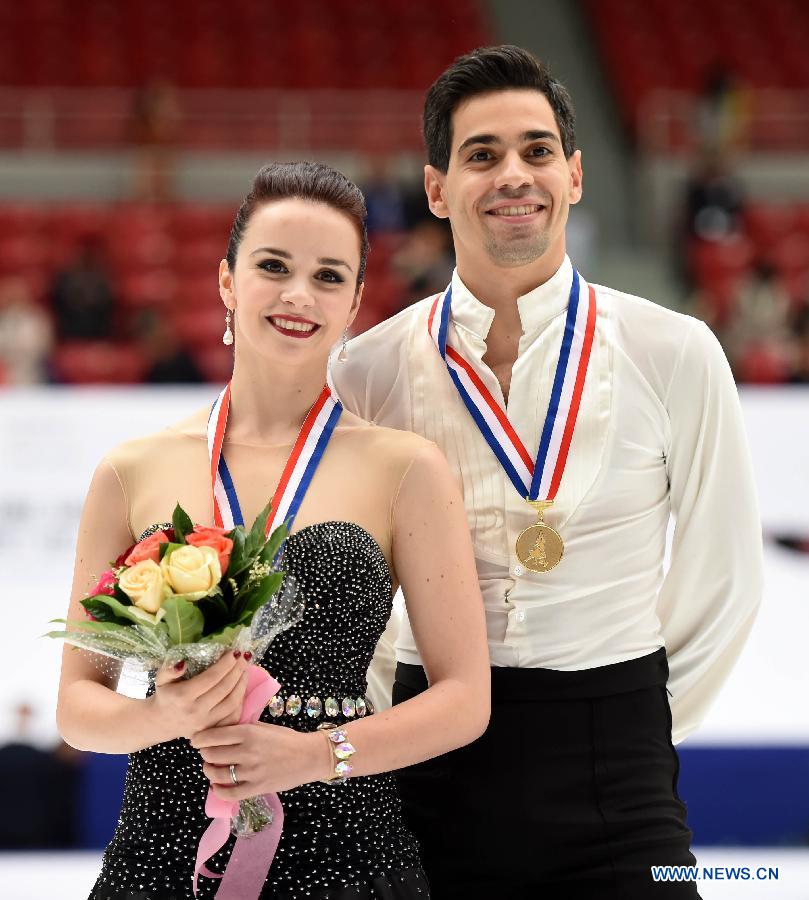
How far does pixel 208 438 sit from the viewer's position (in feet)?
7.86

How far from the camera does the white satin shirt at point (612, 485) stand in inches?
102

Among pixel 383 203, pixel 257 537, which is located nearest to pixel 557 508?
pixel 257 537

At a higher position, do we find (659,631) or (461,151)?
(461,151)

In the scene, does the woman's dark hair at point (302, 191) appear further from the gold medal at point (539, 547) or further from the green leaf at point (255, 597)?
the green leaf at point (255, 597)

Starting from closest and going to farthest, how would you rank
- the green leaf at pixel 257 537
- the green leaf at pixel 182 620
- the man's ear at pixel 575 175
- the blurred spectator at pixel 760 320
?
the green leaf at pixel 182 620
the green leaf at pixel 257 537
the man's ear at pixel 575 175
the blurred spectator at pixel 760 320

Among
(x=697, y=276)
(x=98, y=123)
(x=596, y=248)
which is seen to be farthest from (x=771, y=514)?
(x=98, y=123)

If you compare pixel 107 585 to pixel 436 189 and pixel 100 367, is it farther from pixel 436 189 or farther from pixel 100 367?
pixel 100 367

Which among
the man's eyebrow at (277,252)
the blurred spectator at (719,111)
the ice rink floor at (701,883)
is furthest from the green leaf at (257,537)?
the blurred spectator at (719,111)

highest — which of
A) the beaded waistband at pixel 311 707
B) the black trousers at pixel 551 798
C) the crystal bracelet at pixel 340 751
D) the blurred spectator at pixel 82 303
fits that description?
the blurred spectator at pixel 82 303

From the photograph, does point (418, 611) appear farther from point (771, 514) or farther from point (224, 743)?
point (771, 514)

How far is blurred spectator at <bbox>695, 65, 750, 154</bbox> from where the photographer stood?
396 inches

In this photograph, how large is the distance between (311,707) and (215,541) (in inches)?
13.8

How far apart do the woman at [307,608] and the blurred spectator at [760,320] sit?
5511 millimetres

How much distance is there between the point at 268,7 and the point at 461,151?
1019 cm
